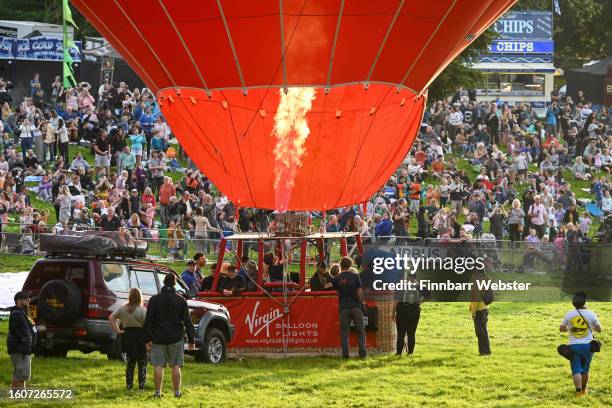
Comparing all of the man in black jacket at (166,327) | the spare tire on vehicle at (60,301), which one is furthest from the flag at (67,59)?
the man in black jacket at (166,327)

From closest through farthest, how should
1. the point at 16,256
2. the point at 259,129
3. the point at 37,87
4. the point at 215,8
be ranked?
the point at 215,8 < the point at 259,129 < the point at 16,256 < the point at 37,87

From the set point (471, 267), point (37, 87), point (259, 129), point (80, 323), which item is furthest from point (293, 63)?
point (37, 87)

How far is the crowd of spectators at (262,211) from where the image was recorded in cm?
2764

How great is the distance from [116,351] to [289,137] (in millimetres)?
3982

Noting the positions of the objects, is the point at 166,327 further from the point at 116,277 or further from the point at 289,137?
the point at 289,137

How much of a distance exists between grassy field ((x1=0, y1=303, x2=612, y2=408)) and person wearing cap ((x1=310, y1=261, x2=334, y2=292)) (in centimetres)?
114

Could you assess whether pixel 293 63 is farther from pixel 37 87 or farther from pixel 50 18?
pixel 50 18

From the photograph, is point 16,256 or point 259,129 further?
point 16,256

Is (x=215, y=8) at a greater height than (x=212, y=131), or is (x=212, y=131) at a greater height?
(x=215, y=8)

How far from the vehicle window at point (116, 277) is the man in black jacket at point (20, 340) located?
2471 mm

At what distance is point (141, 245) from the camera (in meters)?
17.4

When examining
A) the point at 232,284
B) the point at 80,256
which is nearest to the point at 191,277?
the point at 232,284

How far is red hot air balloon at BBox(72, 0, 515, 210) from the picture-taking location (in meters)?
17.5

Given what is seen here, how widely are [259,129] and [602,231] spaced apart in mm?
12880
